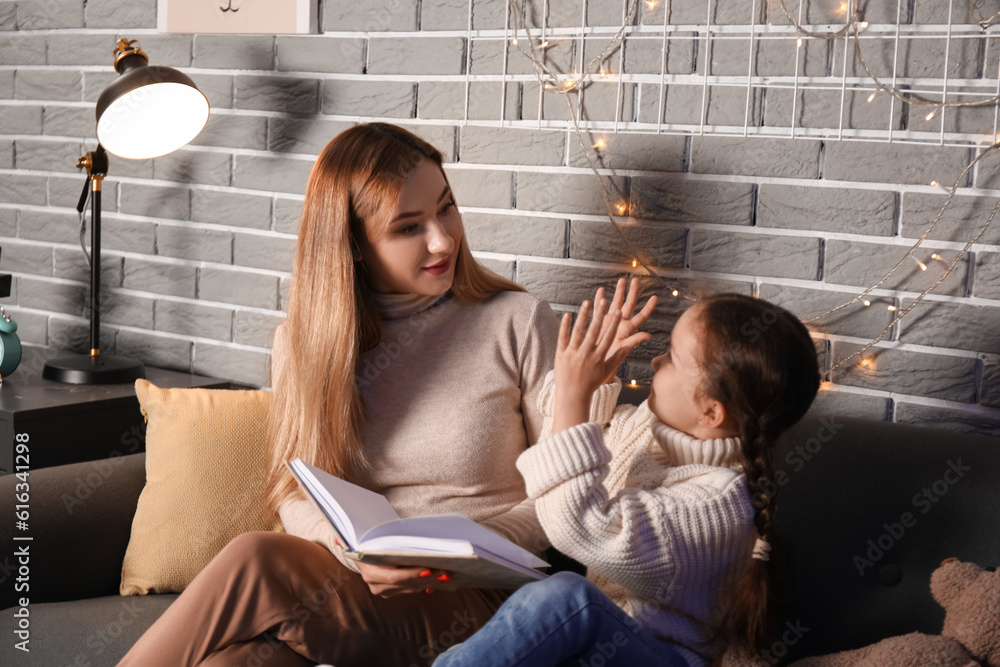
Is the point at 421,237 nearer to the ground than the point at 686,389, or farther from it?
farther from it

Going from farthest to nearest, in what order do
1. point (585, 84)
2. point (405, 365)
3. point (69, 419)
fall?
point (69, 419), point (585, 84), point (405, 365)

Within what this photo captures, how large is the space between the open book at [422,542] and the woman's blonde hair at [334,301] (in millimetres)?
285

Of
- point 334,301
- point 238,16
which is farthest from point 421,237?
point 238,16

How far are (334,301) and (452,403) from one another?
271 millimetres

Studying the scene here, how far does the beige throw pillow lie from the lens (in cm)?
169

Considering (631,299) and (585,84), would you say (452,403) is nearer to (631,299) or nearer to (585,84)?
(631,299)

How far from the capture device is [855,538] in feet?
4.61

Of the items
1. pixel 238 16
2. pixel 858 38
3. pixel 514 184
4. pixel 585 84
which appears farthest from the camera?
pixel 238 16

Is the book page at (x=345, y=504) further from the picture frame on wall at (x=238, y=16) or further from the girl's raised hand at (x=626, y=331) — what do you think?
the picture frame on wall at (x=238, y=16)

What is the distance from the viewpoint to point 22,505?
1.61 meters

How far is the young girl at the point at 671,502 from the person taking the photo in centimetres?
119

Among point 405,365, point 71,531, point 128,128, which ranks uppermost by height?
point 128,128

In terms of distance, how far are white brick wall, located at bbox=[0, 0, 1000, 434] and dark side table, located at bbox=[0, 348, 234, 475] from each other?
0.84 ft

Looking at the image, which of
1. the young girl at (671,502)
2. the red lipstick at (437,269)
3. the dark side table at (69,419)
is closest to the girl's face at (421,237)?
the red lipstick at (437,269)
